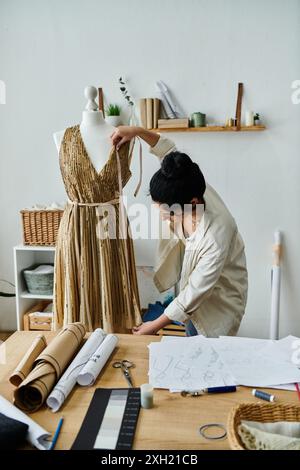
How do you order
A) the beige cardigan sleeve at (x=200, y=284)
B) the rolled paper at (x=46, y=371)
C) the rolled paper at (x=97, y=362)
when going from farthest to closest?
the beige cardigan sleeve at (x=200, y=284) → the rolled paper at (x=97, y=362) → the rolled paper at (x=46, y=371)

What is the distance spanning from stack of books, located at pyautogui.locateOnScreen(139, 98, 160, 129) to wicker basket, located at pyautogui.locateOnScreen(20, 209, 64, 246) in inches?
33.6

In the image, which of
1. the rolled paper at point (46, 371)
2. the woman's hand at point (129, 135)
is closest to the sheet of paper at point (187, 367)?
the rolled paper at point (46, 371)

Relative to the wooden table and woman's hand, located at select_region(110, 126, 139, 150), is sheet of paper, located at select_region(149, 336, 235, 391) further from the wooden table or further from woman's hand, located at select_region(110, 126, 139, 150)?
woman's hand, located at select_region(110, 126, 139, 150)

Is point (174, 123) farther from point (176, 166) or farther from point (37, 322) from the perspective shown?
point (37, 322)

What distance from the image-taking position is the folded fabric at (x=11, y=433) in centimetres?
86

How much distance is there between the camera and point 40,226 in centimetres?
277

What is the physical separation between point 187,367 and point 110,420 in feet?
1.03

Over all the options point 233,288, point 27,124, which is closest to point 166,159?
point 233,288

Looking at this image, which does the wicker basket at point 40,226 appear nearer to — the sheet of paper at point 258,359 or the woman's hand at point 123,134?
the woman's hand at point 123,134

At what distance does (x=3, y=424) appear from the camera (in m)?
0.89

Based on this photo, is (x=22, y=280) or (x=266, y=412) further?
(x=22, y=280)

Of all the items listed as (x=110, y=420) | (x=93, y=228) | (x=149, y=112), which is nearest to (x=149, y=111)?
(x=149, y=112)

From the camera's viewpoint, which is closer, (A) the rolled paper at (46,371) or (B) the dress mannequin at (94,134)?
(A) the rolled paper at (46,371)

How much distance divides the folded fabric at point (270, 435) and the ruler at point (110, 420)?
246 millimetres
